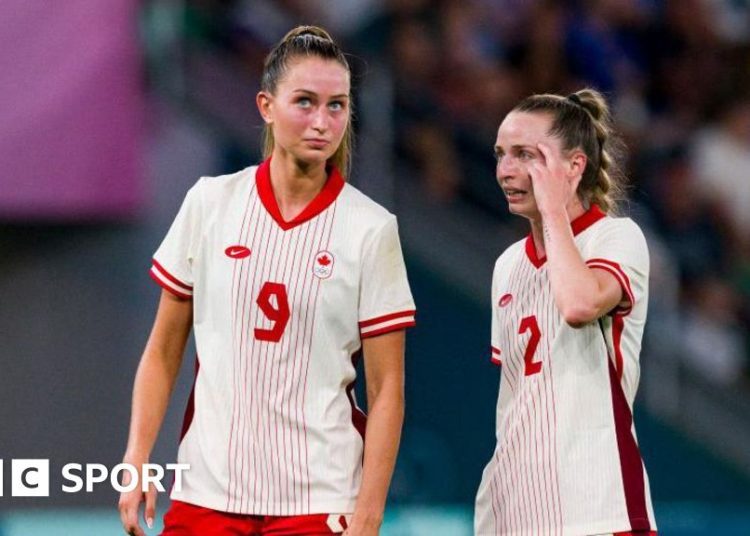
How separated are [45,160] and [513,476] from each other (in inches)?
141

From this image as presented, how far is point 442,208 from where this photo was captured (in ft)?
24.5

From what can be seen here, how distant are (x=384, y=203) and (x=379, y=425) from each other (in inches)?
133

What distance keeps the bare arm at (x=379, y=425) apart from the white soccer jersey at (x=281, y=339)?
4 centimetres

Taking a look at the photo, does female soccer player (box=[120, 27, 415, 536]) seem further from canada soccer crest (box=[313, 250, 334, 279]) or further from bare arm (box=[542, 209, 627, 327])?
bare arm (box=[542, 209, 627, 327])

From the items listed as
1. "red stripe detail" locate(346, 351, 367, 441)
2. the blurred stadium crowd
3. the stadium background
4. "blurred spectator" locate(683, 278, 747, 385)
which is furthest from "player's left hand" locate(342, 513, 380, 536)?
"blurred spectator" locate(683, 278, 747, 385)

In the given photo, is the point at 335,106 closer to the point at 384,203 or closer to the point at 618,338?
the point at 618,338

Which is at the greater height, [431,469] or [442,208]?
[442,208]

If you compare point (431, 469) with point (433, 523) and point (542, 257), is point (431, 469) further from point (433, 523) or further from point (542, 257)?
point (542, 257)

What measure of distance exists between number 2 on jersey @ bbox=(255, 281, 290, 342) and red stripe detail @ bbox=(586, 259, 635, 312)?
27.8 inches

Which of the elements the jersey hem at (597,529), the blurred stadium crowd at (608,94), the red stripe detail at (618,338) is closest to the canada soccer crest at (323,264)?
the red stripe detail at (618,338)

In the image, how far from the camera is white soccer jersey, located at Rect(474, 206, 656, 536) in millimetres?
3842

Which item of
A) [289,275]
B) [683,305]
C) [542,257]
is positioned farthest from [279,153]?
[683,305]

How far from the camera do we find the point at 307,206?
13.1ft

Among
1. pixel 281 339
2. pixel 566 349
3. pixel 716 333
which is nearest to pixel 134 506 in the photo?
pixel 281 339
